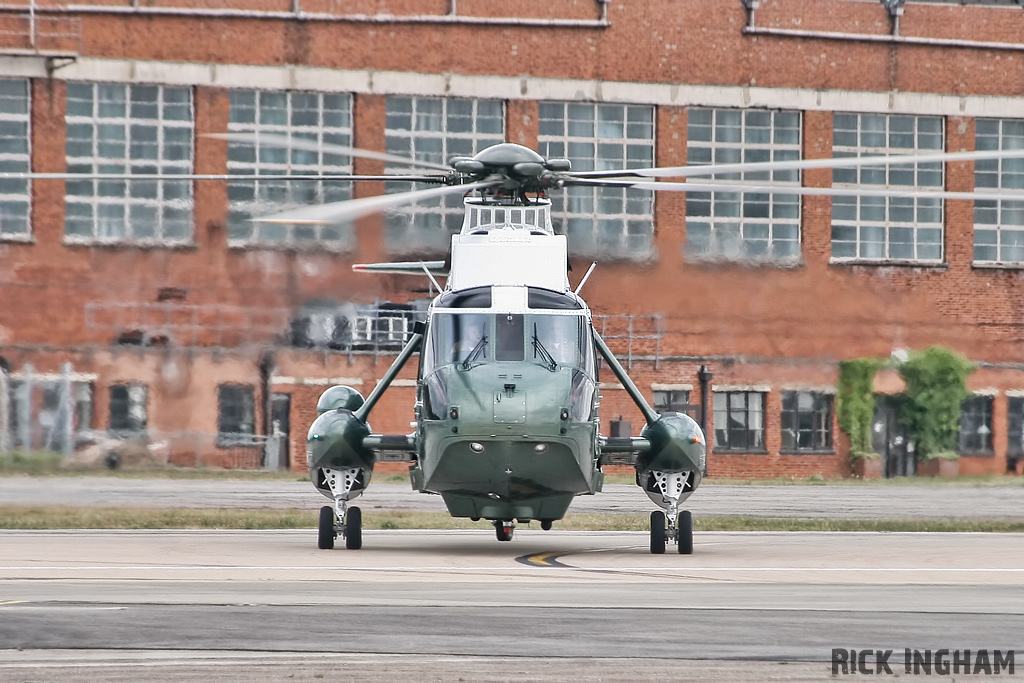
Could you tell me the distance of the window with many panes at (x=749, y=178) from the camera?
4400cm

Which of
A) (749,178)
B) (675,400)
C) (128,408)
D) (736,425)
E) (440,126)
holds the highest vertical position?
(440,126)

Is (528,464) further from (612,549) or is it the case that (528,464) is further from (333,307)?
(333,307)

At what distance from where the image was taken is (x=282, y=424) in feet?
143

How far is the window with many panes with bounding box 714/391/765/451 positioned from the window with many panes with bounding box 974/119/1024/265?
8160mm

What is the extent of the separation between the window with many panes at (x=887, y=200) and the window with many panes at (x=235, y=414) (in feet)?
53.8

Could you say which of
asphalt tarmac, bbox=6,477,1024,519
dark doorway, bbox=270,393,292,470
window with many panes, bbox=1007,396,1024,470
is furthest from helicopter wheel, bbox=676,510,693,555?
window with many panes, bbox=1007,396,1024,470

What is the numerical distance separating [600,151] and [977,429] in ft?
43.9

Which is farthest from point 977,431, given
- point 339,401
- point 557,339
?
point 557,339

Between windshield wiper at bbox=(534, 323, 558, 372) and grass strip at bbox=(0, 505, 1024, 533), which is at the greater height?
windshield wiper at bbox=(534, 323, 558, 372)

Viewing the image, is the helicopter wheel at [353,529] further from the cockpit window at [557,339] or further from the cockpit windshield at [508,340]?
the cockpit window at [557,339]

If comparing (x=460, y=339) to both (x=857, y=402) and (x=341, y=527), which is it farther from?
(x=857, y=402)

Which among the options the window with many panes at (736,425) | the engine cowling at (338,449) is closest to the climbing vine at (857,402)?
the window with many panes at (736,425)

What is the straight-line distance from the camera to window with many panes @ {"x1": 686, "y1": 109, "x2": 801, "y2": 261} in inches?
1732

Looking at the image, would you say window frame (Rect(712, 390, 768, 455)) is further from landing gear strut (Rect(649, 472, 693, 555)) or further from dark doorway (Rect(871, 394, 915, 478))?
landing gear strut (Rect(649, 472, 693, 555))
